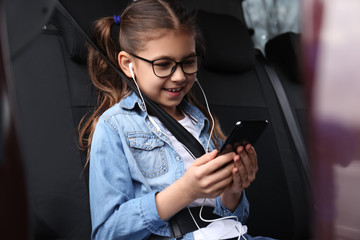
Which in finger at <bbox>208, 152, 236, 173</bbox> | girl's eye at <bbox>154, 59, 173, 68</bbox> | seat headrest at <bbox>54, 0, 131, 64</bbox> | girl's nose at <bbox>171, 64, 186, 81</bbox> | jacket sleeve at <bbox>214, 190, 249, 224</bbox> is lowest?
jacket sleeve at <bbox>214, 190, 249, 224</bbox>

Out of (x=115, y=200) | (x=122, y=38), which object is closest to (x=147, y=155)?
(x=115, y=200)

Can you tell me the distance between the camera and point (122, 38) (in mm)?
1246

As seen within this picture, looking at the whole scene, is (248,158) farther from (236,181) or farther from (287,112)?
(287,112)

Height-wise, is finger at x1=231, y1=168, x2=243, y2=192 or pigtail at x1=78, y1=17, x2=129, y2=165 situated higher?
pigtail at x1=78, y1=17, x2=129, y2=165

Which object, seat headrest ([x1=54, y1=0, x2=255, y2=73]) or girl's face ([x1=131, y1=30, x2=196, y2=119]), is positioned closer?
girl's face ([x1=131, y1=30, x2=196, y2=119])

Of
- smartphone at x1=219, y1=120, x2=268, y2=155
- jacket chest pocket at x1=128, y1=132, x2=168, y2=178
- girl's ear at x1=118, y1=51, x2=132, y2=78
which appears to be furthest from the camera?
girl's ear at x1=118, y1=51, x2=132, y2=78

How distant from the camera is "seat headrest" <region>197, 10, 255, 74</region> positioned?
1.60 metres

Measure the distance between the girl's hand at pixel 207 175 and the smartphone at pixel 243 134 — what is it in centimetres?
2

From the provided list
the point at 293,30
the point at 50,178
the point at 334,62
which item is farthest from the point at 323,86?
the point at 293,30

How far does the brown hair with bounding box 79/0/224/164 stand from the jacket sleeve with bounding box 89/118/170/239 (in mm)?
153

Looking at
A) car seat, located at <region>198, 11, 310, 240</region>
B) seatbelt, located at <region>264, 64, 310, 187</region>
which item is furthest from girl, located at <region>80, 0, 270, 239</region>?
seatbelt, located at <region>264, 64, 310, 187</region>

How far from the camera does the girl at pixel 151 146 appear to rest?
0.99m

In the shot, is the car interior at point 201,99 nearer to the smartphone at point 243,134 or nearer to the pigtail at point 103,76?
the pigtail at point 103,76

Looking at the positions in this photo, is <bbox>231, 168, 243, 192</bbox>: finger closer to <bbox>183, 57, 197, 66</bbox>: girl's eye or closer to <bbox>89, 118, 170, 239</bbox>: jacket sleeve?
<bbox>89, 118, 170, 239</bbox>: jacket sleeve
